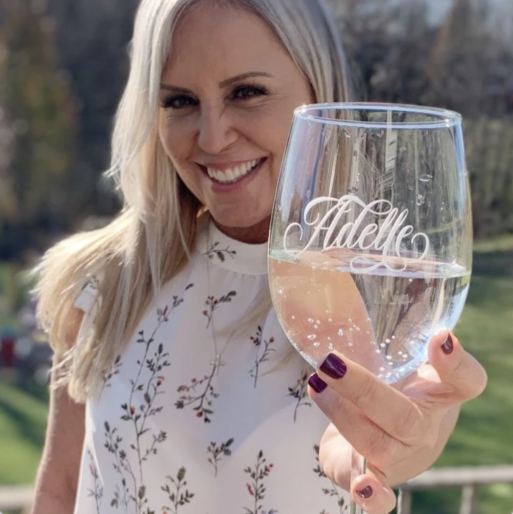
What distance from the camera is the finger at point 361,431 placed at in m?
0.76

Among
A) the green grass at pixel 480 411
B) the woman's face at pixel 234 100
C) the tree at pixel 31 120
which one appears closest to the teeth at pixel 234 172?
the woman's face at pixel 234 100

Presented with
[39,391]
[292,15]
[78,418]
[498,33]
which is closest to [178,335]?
[78,418]

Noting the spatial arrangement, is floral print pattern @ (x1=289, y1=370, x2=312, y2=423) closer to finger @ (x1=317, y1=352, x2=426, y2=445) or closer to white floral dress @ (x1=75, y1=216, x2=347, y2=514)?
white floral dress @ (x1=75, y1=216, x2=347, y2=514)

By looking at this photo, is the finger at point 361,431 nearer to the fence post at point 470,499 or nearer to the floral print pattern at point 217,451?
the floral print pattern at point 217,451

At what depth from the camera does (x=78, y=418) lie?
1605 mm

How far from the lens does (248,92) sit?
130 centimetres

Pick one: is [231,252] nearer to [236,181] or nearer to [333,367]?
[236,181]

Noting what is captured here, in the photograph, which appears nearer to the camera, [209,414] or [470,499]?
[209,414]

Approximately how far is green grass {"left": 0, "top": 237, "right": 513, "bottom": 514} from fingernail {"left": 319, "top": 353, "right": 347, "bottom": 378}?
1040 mm

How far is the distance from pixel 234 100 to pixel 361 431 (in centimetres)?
67

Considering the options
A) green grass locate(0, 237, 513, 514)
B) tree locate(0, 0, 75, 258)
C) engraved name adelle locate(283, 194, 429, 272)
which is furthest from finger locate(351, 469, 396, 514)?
tree locate(0, 0, 75, 258)

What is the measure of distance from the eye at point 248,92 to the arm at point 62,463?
553mm

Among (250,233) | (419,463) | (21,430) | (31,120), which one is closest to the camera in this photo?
(419,463)

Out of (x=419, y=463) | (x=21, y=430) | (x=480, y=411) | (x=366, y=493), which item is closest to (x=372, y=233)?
(x=366, y=493)
